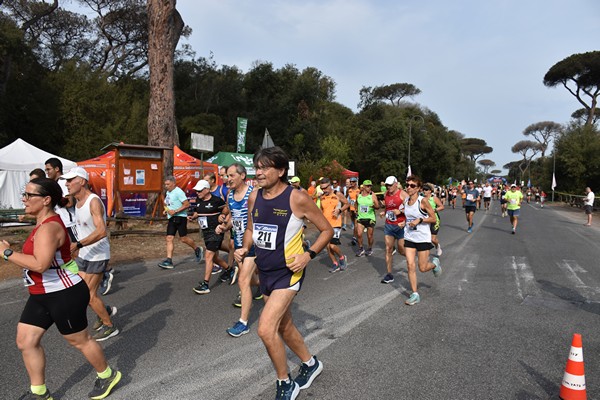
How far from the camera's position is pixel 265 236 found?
324cm

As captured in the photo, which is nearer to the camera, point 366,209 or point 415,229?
point 415,229

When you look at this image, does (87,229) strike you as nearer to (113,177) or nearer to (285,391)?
(285,391)

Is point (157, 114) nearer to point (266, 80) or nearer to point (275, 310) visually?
point (275, 310)

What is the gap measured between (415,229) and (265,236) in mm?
3511

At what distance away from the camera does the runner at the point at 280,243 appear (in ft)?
10.3

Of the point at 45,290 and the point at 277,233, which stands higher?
the point at 277,233

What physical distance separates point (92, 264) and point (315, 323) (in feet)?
8.56

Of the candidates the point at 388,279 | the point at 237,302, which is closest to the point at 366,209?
the point at 388,279

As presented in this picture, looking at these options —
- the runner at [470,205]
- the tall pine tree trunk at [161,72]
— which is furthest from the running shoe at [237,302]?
the runner at [470,205]

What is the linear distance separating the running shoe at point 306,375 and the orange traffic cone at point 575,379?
1.87 m

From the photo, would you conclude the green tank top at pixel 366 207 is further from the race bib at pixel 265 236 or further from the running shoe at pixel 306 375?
the race bib at pixel 265 236

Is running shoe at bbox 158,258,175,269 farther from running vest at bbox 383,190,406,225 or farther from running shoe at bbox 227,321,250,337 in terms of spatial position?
running vest at bbox 383,190,406,225

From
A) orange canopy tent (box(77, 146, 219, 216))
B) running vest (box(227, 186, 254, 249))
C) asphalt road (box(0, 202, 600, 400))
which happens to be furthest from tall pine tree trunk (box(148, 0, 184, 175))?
running vest (box(227, 186, 254, 249))

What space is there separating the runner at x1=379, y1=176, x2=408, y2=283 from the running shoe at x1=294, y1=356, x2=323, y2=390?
3.77 m
